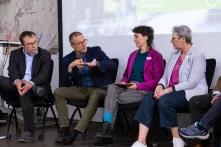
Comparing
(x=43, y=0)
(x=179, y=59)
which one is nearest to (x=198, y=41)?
(x=179, y=59)

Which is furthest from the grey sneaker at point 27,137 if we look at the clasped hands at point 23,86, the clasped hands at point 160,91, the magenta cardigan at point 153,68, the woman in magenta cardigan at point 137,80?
the clasped hands at point 160,91

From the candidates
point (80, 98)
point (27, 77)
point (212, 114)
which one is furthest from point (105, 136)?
point (27, 77)

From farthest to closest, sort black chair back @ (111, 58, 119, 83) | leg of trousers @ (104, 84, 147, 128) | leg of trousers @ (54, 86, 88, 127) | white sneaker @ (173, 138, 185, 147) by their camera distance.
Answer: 1. black chair back @ (111, 58, 119, 83)
2. leg of trousers @ (54, 86, 88, 127)
3. leg of trousers @ (104, 84, 147, 128)
4. white sneaker @ (173, 138, 185, 147)

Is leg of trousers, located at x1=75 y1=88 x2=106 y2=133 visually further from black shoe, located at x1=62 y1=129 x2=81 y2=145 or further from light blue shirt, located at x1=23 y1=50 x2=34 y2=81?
light blue shirt, located at x1=23 y1=50 x2=34 y2=81

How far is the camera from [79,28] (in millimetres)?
6129

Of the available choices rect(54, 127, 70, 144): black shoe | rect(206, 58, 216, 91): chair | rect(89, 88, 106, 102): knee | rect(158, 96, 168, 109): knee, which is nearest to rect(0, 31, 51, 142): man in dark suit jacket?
rect(54, 127, 70, 144): black shoe

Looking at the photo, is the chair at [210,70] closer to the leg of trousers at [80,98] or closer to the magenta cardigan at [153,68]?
the magenta cardigan at [153,68]

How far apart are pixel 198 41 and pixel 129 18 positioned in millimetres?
1030

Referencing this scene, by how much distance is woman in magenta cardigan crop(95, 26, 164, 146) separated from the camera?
453 centimetres

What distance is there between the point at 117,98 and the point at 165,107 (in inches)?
25.2

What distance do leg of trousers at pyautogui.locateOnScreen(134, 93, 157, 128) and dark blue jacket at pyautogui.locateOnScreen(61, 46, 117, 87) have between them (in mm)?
948

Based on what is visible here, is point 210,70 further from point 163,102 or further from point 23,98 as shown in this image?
point 23,98

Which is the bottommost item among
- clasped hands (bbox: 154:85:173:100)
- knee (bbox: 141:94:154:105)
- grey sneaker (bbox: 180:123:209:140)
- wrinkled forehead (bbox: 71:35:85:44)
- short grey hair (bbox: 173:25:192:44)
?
grey sneaker (bbox: 180:123:209:140)

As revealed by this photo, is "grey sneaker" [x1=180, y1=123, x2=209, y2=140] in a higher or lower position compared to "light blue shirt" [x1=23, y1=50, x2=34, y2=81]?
lower
